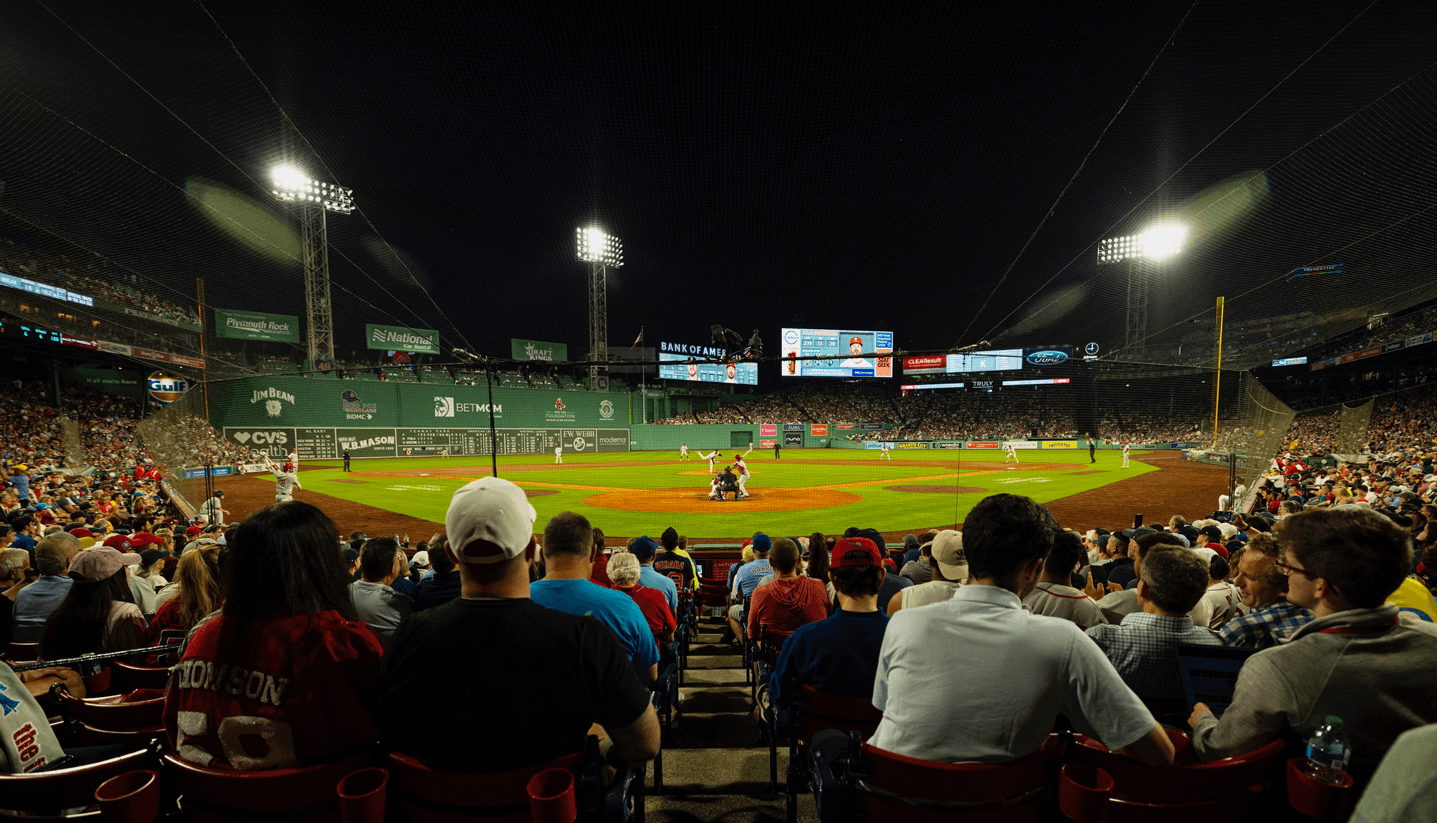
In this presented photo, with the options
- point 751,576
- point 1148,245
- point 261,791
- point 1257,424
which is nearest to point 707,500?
point 751,576

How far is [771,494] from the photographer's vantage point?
2084cm

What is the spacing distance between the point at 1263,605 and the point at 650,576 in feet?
14.8

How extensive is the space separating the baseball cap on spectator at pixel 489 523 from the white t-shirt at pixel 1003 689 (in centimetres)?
141

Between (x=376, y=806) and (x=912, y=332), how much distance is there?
215 ft

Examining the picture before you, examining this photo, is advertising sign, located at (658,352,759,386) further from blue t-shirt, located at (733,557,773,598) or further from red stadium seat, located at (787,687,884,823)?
red stadium seat, located at (787,687,884,823)

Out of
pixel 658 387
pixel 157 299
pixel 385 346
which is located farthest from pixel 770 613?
pixel 658 387

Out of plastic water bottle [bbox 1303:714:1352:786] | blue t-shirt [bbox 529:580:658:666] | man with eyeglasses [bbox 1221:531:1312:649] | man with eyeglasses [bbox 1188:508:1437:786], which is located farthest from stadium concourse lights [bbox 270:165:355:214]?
plastic water bottle [bbox 1303:714:1352:786]

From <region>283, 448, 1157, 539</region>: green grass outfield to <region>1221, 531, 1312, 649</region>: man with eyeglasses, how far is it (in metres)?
9.84

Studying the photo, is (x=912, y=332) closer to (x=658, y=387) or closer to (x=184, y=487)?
(x=658, y=387)

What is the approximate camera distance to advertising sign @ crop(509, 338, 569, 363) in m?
54.9

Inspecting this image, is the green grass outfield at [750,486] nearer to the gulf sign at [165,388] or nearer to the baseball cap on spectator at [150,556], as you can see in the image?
the gulf sign at [165,388]

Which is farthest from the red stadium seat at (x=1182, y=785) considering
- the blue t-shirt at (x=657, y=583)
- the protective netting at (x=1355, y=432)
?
the protective netting at (x=1355, y=432)

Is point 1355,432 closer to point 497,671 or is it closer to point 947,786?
point 947,786

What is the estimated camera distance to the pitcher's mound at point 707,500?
17516 mm
